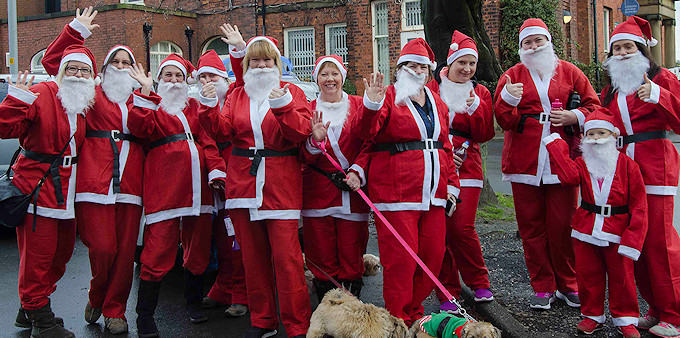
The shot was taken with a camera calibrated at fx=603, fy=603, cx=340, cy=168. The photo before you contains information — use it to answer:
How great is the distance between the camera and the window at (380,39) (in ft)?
64.2

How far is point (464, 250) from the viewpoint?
490 cm

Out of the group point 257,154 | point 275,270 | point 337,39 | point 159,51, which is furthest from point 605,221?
point 159,51

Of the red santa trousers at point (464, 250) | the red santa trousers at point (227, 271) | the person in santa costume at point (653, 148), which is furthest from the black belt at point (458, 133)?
the red santa trousers at point (227, 271)

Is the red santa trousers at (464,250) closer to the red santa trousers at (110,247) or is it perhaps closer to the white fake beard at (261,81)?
the white fake beard at (261,81)

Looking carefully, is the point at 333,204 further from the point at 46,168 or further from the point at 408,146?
the point at 46,168

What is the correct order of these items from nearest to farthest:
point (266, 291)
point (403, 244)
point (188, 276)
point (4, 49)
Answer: point (403, 244), point (266, 291), point (188, 276), point (4, 49)

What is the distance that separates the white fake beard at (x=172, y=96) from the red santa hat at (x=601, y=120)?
10.1 feet

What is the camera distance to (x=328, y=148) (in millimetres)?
4703

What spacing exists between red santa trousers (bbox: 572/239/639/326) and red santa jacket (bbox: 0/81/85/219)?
3745mm

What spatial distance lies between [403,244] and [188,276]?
6.57 feet

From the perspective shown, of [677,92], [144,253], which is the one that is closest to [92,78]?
[144,253]

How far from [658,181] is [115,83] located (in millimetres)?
4080

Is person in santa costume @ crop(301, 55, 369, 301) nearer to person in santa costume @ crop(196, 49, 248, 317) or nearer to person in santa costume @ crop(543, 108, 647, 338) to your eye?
person in santa costume @ crop(196, 49, 248, 317)

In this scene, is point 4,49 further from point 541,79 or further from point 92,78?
point 541,79
